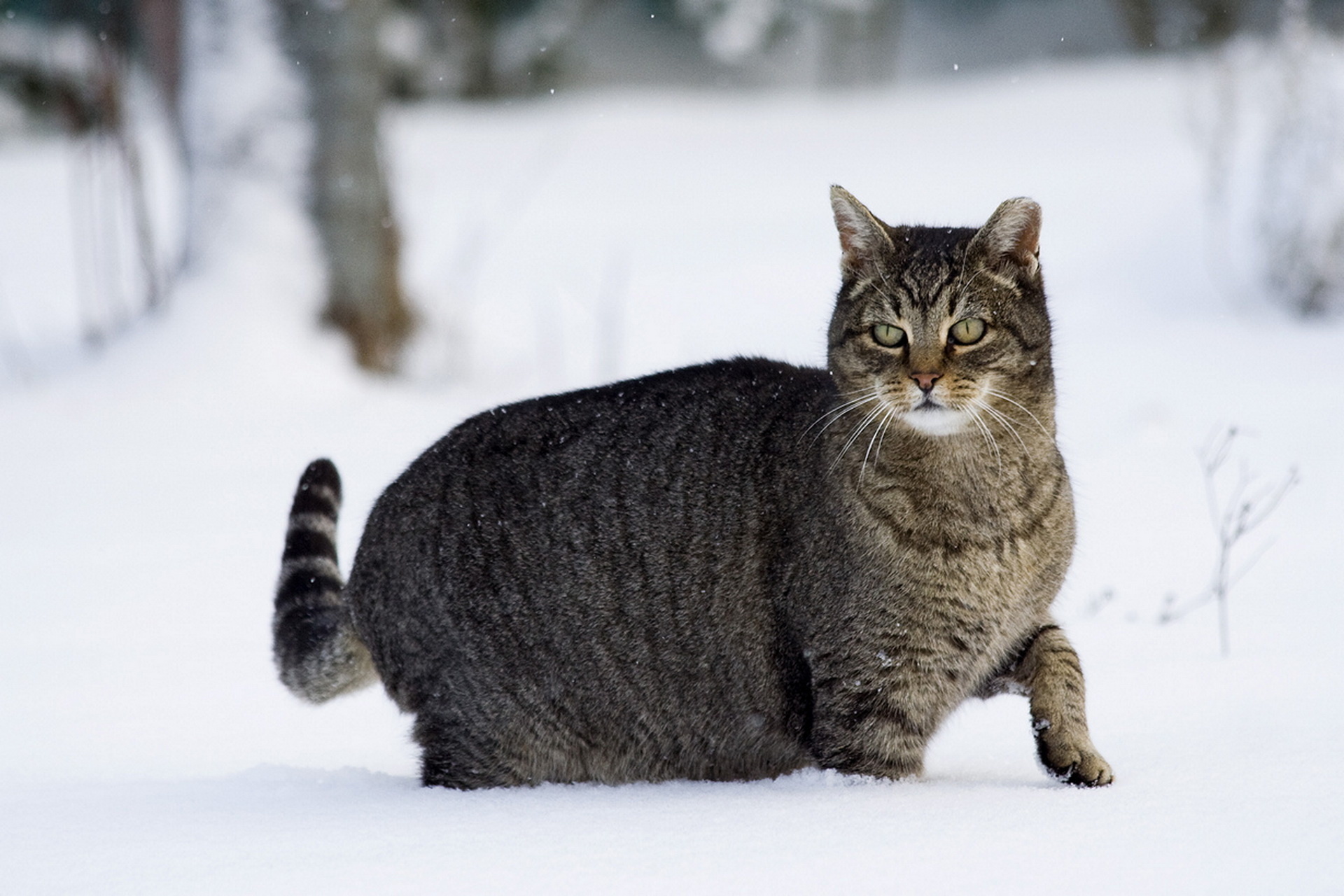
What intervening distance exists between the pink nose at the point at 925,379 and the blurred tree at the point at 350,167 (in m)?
5.34

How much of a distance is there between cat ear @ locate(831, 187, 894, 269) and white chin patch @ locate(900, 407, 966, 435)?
1.34ft

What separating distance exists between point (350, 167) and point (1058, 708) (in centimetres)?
574

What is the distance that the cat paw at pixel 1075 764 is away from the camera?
265 centimetres

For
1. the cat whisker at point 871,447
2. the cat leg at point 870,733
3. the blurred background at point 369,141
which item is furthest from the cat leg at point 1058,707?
the blurred background at point 369,141

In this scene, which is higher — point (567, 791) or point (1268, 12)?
point (1268, 12)

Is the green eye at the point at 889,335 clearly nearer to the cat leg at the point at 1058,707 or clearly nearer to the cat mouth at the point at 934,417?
the cat mouth at the point at 934,417

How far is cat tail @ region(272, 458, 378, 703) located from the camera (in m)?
3.21

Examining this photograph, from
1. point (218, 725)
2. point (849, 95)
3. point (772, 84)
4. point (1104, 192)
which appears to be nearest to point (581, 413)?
point (218, 725)

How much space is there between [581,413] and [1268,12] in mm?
19385

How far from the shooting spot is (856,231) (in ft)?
9.80

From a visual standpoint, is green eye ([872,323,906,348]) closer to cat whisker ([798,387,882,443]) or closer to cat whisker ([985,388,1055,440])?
cat whisker ([798,387,882,443])

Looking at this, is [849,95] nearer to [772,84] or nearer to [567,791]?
[772,84]

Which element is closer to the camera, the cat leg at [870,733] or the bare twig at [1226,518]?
the cat leg at [870,733]

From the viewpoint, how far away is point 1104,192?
10.3 m
